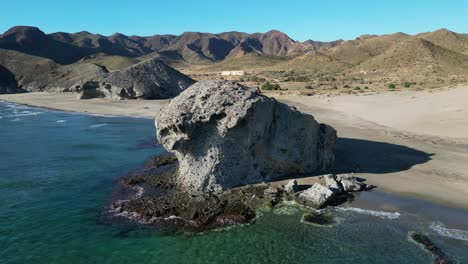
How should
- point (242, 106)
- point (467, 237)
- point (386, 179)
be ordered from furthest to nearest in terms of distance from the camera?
1. point (386, 179)
2. point (242, 106)
3. point (467, 237)

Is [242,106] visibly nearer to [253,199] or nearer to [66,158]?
[253,199]

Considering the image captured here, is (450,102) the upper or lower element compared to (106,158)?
upper

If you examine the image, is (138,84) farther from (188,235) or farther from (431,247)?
(431,247)

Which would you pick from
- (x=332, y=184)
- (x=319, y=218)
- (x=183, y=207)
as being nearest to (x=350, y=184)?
(x=332, y=184)

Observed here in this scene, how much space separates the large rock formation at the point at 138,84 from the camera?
6378cm

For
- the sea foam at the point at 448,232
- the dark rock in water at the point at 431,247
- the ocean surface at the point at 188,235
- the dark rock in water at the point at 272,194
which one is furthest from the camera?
the dark rock in water at the point at 272,194

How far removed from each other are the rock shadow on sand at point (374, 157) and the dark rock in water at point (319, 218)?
5.50 meters

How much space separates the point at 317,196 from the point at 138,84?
2018 inches

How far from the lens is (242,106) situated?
18.6 meters

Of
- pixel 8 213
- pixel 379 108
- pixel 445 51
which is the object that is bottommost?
pixel 8 213

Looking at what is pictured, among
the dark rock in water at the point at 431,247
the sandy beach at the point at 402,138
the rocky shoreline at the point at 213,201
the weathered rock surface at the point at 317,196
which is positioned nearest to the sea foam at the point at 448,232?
the dark rock in water at the point at 431,247

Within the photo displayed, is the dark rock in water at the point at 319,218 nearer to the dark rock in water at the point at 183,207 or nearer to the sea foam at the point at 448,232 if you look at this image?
the dark rock in water at the point at 183,207

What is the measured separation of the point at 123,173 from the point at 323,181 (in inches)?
430

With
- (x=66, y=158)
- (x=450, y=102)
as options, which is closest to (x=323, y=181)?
(x=66, y=158)
